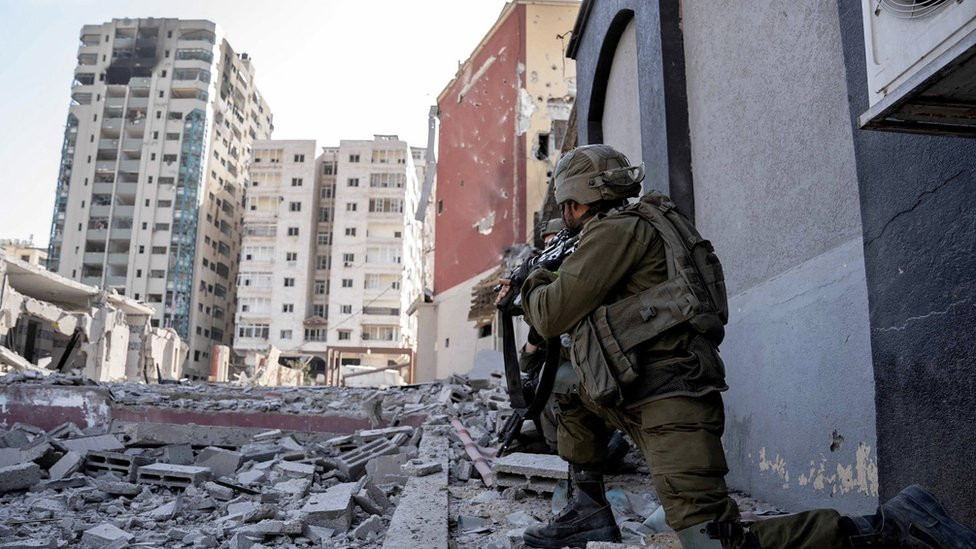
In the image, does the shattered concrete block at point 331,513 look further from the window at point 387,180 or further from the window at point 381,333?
the window at point 387,180

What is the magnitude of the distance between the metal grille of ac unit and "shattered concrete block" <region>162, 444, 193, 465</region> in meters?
6.72

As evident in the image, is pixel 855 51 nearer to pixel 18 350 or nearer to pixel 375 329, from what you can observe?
pixel 18 350

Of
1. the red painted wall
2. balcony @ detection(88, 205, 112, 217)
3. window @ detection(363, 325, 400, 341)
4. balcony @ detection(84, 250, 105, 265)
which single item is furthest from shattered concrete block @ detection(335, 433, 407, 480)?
balcony @ detection(88, 205, 112, 217)

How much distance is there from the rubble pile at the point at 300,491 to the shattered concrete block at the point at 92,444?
0.02 meters

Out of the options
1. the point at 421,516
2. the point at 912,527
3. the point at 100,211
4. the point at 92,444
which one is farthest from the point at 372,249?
the point at 912,527

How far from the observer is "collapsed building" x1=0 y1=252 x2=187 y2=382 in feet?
70.7

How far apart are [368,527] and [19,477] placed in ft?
12.0

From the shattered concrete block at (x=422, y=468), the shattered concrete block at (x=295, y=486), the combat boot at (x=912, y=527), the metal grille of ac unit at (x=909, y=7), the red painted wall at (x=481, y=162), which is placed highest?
the red painted wall at (x=481, y=162)

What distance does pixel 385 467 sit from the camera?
212 inches

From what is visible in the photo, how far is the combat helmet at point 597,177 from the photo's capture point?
8.18 feet

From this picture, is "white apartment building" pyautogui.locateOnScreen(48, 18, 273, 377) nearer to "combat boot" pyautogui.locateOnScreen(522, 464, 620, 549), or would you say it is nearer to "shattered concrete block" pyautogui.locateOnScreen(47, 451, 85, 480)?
"shattered concrete block" pyautogui.locateOnScreen(47, 451, 85, 480)

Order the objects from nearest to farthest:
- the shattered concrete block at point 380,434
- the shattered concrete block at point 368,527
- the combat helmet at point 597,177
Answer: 1. the combat helmet at point 597,177
2. the shattered concrete block at point 368,527
3. the shattered concrete block at point 380,434

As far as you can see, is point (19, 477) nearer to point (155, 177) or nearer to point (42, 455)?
point (42, 455)

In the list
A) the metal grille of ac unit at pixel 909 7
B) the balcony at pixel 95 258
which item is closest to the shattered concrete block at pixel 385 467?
the metal grille of ac unit at pixel 909 7
